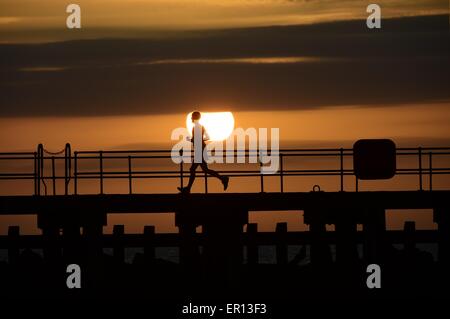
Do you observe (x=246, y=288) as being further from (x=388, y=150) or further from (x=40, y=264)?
(x=40, y=264)

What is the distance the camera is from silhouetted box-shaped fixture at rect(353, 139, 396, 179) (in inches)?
1382

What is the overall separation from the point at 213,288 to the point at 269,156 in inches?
150

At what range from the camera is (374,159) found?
35.2 m

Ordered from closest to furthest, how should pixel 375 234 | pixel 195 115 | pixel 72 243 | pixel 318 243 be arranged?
1. pixel 195 115
2. pixel 375 234
3. pixel 72 243
4. pixel 318 243

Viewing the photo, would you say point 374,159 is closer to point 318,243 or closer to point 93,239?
point 318,243

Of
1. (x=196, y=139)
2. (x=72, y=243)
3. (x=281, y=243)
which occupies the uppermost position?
(x=196, y=139)

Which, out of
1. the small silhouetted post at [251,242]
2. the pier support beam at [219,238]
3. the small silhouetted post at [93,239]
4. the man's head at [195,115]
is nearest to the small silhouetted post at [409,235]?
the small silhouetted post at [251,242]

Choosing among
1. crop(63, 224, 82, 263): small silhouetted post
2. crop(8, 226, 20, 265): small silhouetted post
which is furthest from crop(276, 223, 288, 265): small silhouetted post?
crop(8, 226, 20, 265): small silhouetted post

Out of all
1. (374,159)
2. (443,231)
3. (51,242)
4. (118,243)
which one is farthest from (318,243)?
(51,242)
